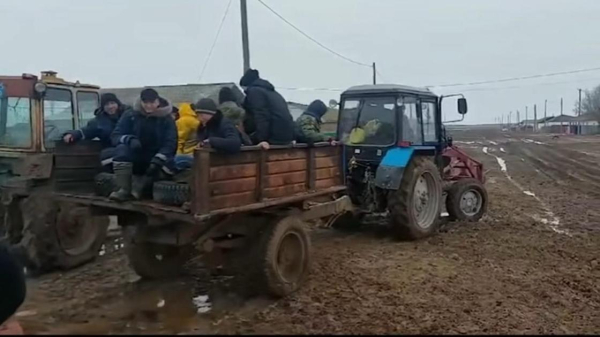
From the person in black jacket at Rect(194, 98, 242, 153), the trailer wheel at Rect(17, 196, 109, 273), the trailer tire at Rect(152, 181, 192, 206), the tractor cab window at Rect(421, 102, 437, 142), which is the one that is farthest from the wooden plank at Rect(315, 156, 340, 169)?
the tractor cab window at Rect(421, 102, 437, 142)

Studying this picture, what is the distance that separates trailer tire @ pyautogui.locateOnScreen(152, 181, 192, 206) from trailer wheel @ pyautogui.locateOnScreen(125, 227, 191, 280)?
97cm

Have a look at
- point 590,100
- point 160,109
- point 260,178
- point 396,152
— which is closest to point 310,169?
point 260,178

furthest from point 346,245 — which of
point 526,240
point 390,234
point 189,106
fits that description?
point 189,106

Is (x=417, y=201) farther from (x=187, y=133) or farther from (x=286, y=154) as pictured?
(x=187, y=133)

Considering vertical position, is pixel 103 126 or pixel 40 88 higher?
pixel 40 88

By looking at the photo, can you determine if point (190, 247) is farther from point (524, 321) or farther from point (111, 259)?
point (524, 321)

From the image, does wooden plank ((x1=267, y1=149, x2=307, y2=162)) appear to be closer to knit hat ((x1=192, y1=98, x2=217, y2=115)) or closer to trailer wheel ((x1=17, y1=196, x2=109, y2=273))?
knit hat ((x1=192, y1=98, x2=217, y2=115))

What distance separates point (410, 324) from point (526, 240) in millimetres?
4280

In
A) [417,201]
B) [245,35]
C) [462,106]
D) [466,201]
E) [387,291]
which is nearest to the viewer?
[387,291]

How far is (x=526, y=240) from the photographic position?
Answer: 901cm

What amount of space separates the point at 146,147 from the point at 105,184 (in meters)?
0.58

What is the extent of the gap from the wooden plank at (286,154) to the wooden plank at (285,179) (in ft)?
0.48

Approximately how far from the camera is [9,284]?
296cm

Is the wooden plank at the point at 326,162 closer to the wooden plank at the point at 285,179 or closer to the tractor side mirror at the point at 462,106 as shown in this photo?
the wooden plank at the point at 285,179
